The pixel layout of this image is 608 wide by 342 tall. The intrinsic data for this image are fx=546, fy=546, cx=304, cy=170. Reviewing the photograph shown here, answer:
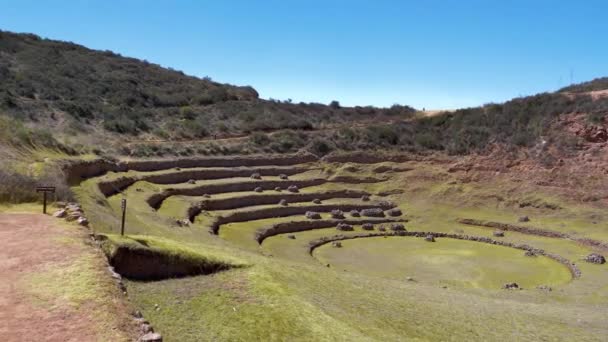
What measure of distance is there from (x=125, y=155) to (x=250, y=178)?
10.9 metres

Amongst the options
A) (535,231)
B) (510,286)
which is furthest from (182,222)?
(535,231)

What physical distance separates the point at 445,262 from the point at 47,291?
87.5 ft

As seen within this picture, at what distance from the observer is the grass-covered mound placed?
14617 millimetres

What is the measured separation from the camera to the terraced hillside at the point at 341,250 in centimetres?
1374

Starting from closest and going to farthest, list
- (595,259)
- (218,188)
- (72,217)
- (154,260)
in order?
(154,260), (72,217), (595,259), (218,188)

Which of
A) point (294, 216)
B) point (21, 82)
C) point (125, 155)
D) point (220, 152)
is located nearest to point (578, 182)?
point (294, 216)

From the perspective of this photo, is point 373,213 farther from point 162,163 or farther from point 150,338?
point 150,338

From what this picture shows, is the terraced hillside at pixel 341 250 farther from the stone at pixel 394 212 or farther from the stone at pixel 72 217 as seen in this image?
the stone at pixel 72 217

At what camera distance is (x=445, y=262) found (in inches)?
1332

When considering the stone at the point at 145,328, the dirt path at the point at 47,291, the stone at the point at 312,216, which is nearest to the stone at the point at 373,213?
the stone at the point at 312,216

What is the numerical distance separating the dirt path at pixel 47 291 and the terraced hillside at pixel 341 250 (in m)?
1.20

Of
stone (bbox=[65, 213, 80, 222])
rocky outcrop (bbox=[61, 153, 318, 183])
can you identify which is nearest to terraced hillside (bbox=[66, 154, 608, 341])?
rocky outcrop (bbox=[61, 153, 318, 183])

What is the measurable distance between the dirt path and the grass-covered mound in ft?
2.48

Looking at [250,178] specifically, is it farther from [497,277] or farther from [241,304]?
[241,304]
